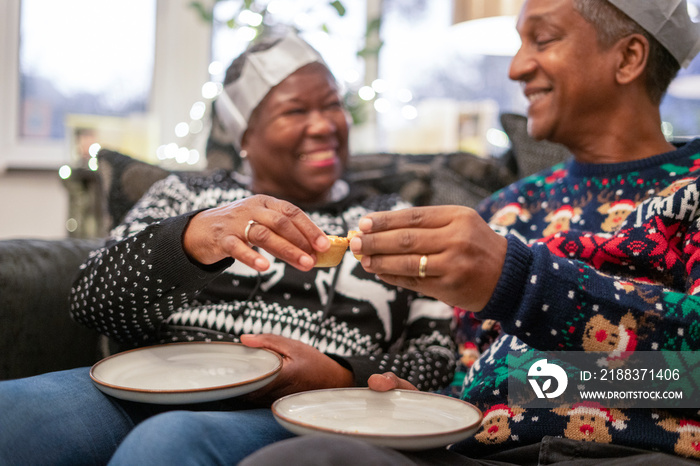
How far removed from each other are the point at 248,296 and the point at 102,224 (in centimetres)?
109

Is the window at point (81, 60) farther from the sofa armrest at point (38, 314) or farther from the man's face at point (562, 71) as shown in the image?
the man's face at point (562, 71)

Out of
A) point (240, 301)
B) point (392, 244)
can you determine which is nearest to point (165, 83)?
point (240, 301)

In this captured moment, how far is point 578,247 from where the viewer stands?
44.6 inches

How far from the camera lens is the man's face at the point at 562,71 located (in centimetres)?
125

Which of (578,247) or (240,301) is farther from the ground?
(578,247)

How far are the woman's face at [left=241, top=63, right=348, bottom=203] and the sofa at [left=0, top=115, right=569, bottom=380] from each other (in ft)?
1.02

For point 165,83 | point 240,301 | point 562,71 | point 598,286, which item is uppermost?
point 165,83

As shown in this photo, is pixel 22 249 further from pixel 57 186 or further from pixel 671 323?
pixel 57 186

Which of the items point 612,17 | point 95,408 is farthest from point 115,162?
point 612,17

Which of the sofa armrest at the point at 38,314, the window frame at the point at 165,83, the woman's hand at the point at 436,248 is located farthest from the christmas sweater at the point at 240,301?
the window frame at the point at 165,83

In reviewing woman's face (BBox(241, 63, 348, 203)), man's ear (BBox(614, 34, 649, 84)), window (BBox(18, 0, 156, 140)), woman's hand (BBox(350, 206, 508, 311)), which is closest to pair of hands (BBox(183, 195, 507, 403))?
woman's hand (BBox(350, 206, 508, 311))

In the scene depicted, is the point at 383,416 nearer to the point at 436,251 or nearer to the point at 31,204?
the point at 436,251

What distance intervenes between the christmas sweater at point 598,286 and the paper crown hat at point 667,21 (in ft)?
0.73

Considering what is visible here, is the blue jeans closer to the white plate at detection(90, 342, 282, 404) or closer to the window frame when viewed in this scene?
the white plate at detection(90, 342, 282, 404)
